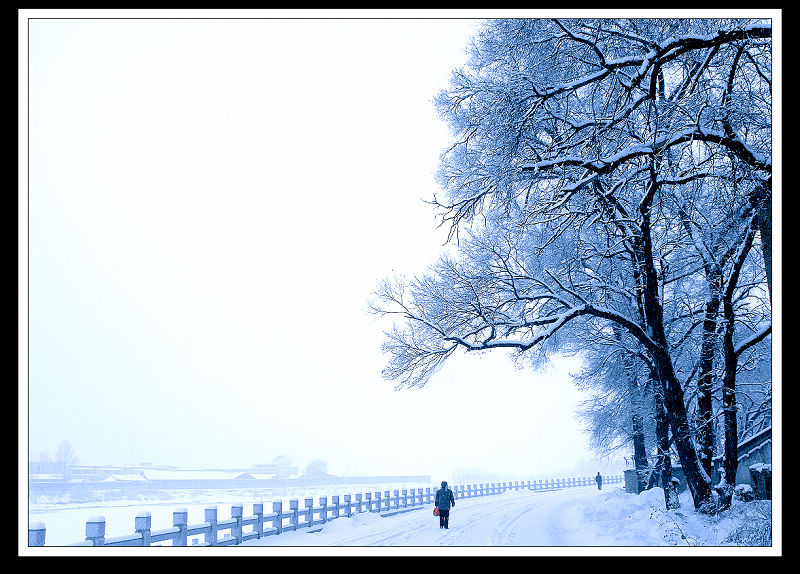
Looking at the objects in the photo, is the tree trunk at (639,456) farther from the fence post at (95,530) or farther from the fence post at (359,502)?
the fence post at (95,530)

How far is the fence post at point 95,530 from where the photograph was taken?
8.59 metres

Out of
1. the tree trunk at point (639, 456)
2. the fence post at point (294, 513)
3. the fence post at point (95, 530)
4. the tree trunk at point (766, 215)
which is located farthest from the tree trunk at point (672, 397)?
the tree trunk at point (639, 456)

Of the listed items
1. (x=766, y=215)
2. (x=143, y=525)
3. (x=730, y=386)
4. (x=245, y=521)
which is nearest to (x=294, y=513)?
(x=245, y=521)

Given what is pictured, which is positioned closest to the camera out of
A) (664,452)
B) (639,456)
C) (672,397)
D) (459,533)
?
(672,397)

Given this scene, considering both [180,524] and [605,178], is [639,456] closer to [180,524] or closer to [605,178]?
[605,178]

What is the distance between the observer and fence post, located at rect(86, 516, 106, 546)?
859cm

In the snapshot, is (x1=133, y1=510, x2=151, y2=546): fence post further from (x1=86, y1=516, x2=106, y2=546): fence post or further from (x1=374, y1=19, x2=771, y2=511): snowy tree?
(x1=374, y1=19, x2=771, y2=511): snowy tree

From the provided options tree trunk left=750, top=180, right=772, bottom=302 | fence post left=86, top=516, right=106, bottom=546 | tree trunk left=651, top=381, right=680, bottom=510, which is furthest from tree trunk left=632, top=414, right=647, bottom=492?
fence post left=86, top=516, right=106, bottom=546

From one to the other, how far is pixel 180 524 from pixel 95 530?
6.29 ft

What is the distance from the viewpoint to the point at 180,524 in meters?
10.4

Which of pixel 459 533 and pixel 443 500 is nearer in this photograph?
pixel 459 533

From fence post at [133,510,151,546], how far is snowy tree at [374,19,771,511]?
5060mm
